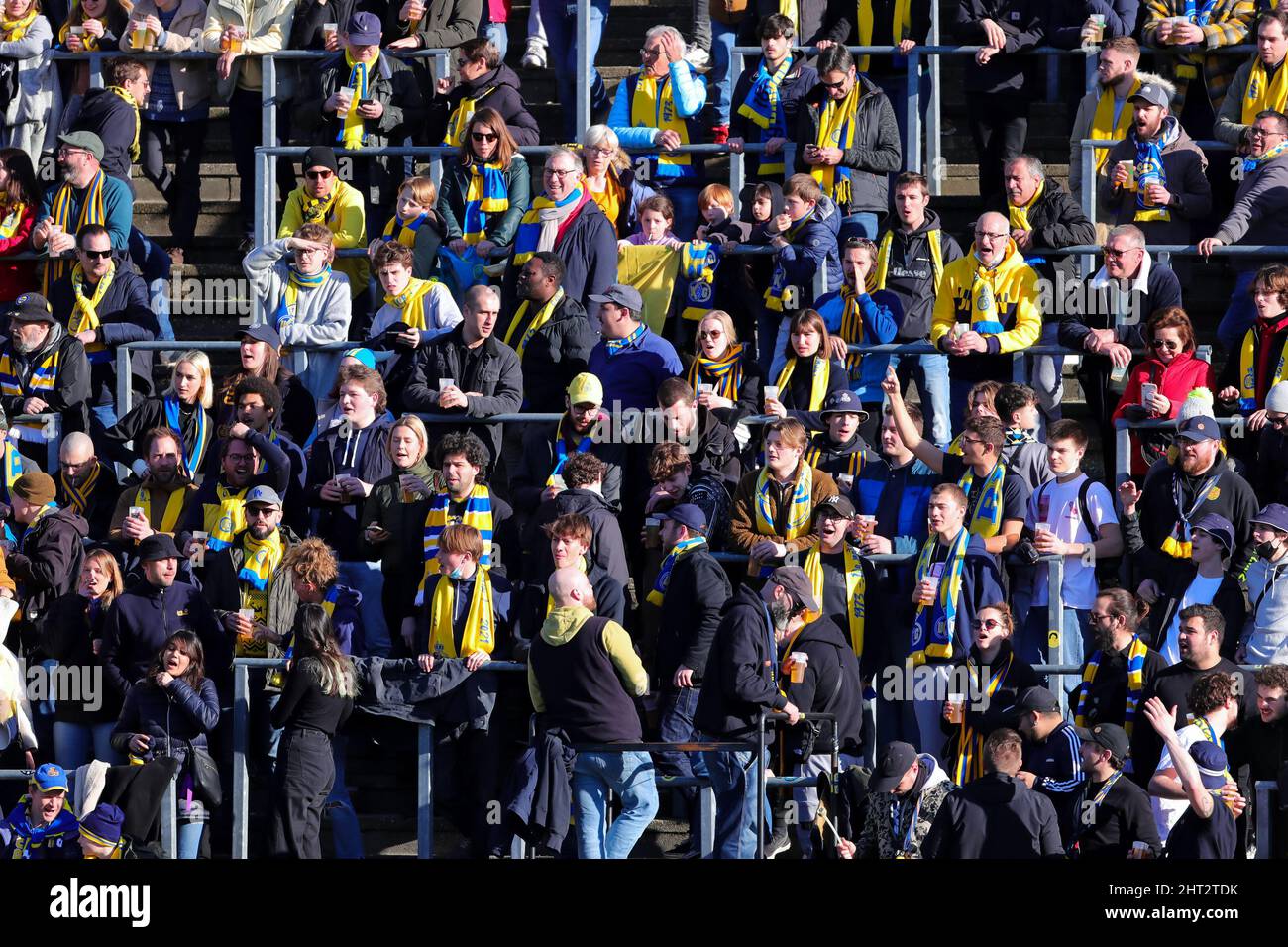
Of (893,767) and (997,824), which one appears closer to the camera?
(997,824)

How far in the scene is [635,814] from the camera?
1255 cm

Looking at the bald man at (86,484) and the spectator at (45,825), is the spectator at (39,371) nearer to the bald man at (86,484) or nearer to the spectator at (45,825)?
the bald man at (86,484)

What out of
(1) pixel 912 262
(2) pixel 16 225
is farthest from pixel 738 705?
(2) pixel 16 225

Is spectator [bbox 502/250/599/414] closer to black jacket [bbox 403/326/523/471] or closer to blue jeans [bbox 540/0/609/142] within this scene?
black jacket [bbox 403/326/523/471]

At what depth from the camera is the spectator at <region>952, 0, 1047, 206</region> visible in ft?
54.0

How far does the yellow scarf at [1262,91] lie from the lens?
16.4m

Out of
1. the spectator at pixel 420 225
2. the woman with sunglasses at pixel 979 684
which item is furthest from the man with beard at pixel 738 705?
the spectator at pixel 420 225

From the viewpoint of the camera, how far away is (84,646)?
13.8 m

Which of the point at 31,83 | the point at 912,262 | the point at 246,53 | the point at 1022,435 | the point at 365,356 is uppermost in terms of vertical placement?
the point at 246,53

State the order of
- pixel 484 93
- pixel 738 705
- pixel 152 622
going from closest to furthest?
pixel 738 705, pixel 152 622, pixel 484 93

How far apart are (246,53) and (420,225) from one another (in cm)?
186

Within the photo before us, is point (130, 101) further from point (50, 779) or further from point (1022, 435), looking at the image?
point (1022, 435)
